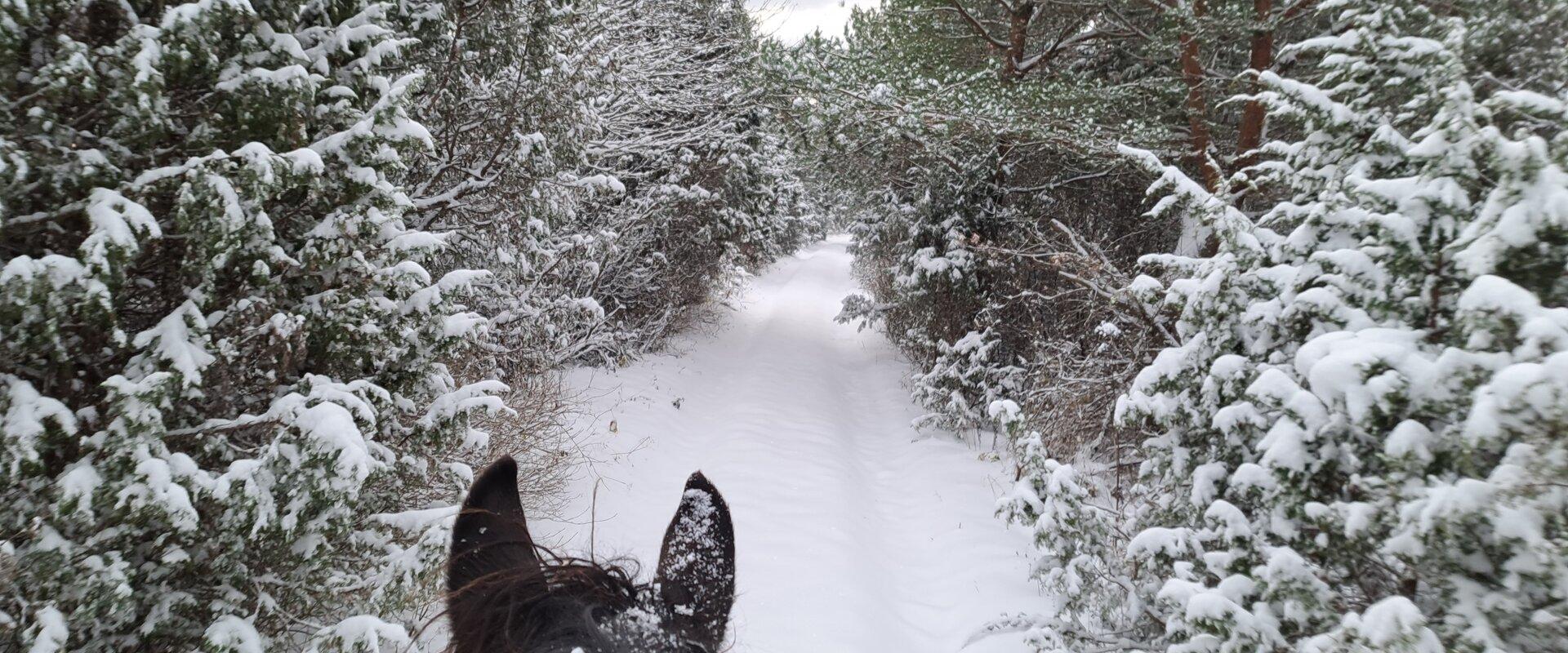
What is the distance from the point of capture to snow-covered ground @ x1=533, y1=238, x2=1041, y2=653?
5.16 meters

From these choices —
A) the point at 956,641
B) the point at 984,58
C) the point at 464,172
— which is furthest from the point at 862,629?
the point at 984,58

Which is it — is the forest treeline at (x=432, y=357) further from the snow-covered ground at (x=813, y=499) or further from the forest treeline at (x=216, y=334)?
the snow-covered ground at (x=813, y=499)

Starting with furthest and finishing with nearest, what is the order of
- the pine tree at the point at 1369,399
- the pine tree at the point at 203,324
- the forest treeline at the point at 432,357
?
1. the pine tree at the point at 203,324
2. the forest treeline at the point at 432,357
3. the pine tree at the point at 1369,399

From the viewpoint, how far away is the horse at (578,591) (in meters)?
1.22

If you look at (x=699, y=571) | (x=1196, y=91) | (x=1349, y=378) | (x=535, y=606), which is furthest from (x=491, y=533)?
(x=1196, y=91)

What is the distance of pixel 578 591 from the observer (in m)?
1.32

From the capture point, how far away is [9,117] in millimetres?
1965

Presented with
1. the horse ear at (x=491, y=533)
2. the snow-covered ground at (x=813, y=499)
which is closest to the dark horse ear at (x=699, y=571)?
the horse ear at (x=491, y=533)

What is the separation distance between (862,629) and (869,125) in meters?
5.35

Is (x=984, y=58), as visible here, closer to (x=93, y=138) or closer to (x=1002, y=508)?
(x=1002, y=508)

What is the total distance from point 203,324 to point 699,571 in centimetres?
207

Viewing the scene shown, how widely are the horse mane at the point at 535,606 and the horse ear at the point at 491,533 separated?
0.20 feet

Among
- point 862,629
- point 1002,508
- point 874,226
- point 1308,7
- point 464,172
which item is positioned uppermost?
point 1308,7

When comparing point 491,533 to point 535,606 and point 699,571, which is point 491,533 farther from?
point 699,571
